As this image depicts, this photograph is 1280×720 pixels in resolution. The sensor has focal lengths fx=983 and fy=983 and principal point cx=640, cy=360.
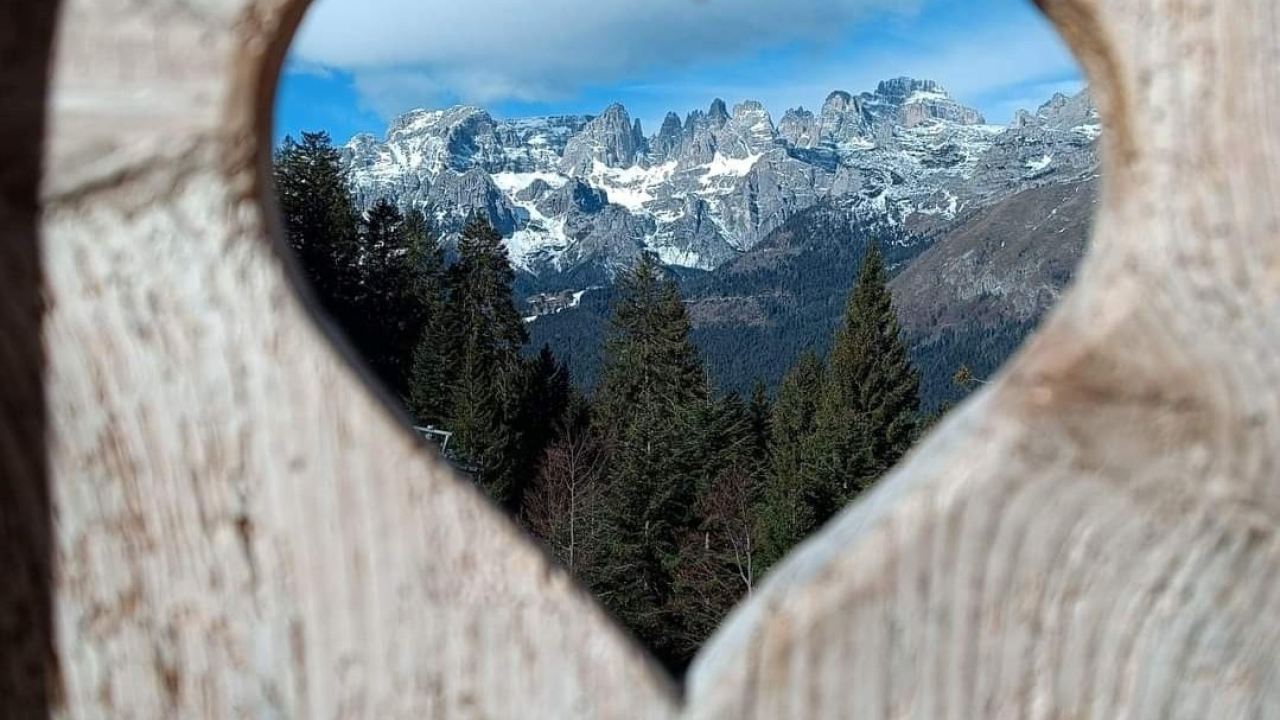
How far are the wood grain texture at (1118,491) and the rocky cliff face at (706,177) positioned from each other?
538 feet

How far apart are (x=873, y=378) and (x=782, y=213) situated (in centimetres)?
15811

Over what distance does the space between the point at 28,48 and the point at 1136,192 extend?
0.63 m

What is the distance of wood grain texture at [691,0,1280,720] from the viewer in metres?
0.56

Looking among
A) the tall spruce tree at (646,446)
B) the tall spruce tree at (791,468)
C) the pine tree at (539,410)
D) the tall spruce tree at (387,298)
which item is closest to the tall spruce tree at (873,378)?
the tall spruce tree at (791,468)

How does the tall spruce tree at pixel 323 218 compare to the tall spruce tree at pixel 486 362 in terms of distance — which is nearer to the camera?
the tall spruce tree at pixel 486 362

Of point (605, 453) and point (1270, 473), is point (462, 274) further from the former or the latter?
point (1270, 473)

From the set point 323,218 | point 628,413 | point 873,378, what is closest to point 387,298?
point 323,218

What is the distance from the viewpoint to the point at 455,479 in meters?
0.57

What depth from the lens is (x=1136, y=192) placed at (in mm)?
561

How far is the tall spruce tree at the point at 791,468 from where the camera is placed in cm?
2209

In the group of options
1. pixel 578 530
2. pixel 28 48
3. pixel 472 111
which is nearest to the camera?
pixel 28 48

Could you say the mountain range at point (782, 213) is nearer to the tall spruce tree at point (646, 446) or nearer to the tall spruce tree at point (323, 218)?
the tall spruce tree at point (646, 446)

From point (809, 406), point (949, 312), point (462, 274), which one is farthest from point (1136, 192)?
point (949, 312)

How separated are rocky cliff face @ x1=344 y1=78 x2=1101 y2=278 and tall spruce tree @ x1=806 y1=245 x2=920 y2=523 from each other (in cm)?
13829
